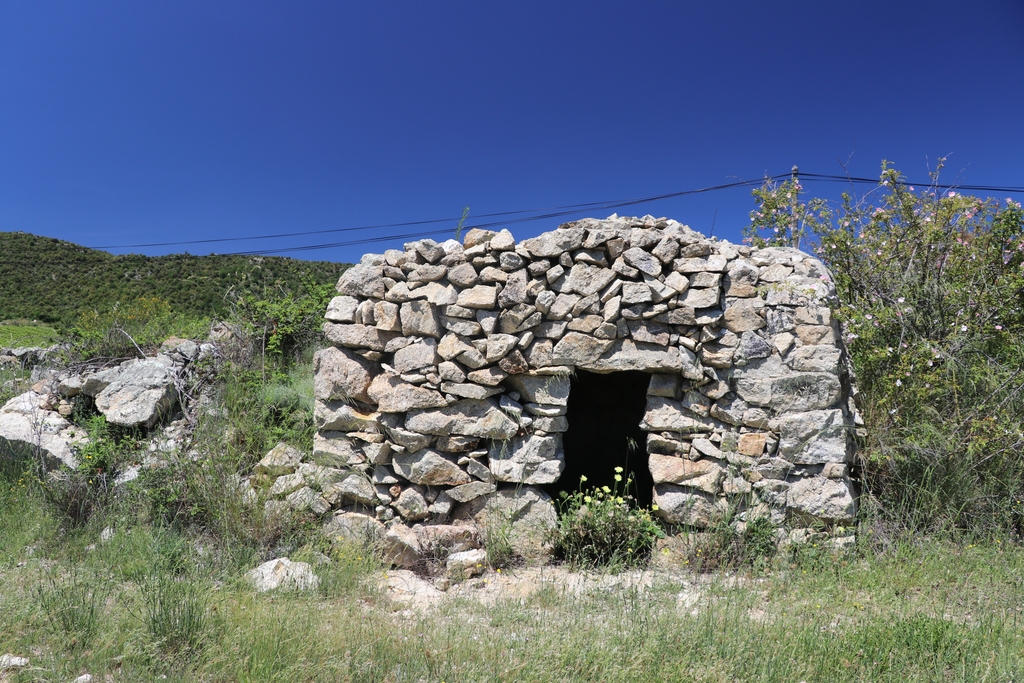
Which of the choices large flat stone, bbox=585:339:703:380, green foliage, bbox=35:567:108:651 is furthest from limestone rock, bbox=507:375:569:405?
green foliage, bbox=35:567:108:651

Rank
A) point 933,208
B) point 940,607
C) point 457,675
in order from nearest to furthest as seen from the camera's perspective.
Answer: point 457,675
point 940,607
point 933,208

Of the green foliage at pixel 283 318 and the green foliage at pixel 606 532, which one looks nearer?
the green foliage at pixel 606 532

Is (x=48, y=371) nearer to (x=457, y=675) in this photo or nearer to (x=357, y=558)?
(x=357, y=558)

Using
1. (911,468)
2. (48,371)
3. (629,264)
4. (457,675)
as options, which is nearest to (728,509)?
(911,468)

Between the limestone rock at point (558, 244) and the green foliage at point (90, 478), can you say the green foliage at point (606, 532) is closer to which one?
the limestone rock at point (558, 244)

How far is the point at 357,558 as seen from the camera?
4.34 m

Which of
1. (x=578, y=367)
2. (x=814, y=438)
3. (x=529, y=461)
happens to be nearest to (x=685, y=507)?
(x=814, y=438)

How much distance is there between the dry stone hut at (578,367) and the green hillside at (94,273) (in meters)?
12.3

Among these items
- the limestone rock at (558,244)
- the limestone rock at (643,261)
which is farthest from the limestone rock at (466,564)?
the limestone rock at (643,261)

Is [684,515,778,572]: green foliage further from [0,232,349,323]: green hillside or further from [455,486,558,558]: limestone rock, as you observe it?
[0,232,349,323]: green hillside

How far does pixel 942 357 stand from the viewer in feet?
15.8

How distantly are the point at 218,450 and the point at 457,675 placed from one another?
3273 mm

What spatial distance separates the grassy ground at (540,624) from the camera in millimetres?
2758

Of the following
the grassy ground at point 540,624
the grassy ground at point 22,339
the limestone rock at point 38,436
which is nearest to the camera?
the grassy ground at point 540,624
